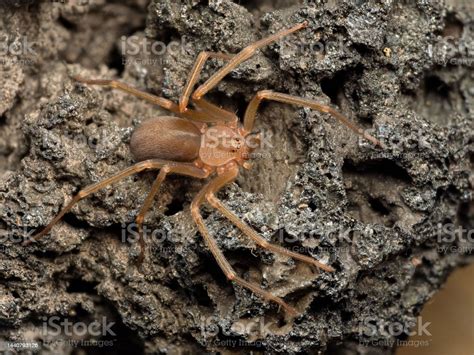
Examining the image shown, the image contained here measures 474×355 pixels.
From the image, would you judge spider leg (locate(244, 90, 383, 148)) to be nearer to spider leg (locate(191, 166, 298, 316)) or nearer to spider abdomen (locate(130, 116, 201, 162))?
spider abdomen (locate(130, 116, 201, 162))

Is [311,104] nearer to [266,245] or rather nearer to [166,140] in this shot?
[266,245]

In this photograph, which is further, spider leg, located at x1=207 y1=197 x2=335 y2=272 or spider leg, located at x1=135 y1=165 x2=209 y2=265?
spider leg, located at x1=135 y1=165 x2=209 y2=265

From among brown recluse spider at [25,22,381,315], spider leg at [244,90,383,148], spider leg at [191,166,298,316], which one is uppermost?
spider leg at [244,90,383,148]

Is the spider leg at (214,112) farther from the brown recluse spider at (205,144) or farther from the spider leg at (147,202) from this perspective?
the spider leg at (147,202)

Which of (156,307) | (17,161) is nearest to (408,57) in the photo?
(156,307)

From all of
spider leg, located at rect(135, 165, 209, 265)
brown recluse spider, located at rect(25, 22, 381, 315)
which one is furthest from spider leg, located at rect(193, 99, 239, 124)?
spider leg, located at rect(135, 165, 209, 265)

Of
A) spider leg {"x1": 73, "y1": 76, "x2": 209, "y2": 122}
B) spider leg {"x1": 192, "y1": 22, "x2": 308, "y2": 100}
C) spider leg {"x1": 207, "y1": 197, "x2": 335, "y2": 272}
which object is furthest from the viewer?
spider leg {"x1": 73, "y1": 76, "x2": 209, "y2": 122}

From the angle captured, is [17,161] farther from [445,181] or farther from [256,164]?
[445,181]
